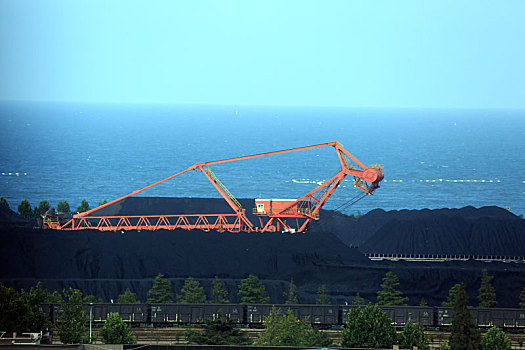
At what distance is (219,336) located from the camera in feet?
193

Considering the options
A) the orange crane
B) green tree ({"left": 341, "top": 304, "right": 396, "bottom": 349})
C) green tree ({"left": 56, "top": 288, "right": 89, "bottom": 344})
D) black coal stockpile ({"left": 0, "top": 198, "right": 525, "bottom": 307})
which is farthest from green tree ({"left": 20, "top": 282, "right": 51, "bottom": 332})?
the orange crane

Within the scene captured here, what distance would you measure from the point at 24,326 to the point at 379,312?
2218cm

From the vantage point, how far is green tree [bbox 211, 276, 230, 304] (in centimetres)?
7362

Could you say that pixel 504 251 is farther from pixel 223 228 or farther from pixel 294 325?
pixel 294 325

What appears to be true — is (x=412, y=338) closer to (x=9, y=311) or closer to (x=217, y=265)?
(x=9, y=311)

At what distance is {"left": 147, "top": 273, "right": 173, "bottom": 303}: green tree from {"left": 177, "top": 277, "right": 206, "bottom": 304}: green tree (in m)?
0.88

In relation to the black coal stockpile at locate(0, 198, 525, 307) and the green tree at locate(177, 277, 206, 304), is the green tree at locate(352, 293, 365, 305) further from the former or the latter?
the green tree at locate(177, 277, 206, 304)

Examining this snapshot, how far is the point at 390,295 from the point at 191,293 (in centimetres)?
1554

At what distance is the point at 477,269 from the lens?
82500 millimetres

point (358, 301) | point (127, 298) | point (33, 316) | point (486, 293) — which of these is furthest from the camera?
point (486, 293)

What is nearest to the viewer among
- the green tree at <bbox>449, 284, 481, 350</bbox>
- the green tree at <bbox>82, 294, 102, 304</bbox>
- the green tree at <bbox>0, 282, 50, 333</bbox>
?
the green tree at <bbox>449, 284, 481, 350</bbox>

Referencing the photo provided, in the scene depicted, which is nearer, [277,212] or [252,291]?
[252,291]

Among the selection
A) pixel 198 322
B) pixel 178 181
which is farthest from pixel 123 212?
pixel 178 181

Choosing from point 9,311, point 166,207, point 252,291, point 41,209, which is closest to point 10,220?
point 41,209
